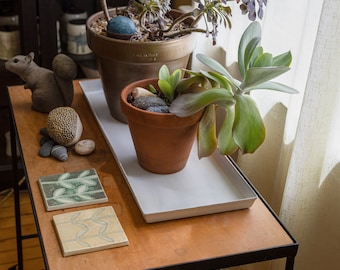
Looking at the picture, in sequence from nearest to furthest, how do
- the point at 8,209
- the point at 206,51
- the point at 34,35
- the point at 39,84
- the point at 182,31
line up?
the point at 182,31 → the point at 39,84 → the point at 206,51 → the point at 34,35 → the point at 8,209

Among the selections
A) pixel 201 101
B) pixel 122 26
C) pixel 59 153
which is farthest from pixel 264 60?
pixel 59 153

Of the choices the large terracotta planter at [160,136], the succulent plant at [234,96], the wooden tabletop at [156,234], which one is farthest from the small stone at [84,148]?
the succulent plant at [234,96]

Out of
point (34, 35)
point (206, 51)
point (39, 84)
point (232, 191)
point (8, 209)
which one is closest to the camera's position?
point (232, 191)

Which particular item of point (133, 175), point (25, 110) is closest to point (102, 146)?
point (133, 175)

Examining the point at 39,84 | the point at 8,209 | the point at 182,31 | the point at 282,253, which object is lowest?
the point at 8,209

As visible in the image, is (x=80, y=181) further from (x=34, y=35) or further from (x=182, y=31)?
(x=34, y=35)

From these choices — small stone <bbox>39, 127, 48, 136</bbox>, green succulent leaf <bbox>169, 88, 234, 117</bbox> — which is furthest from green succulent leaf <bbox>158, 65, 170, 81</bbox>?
small stone <bbox>39, 127, 48, 136</bbox>

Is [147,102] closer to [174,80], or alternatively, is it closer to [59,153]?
[174,80]

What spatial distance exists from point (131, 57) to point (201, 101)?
0.91 ft

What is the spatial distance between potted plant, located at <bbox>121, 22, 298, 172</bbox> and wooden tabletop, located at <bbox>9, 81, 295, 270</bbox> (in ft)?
0.41

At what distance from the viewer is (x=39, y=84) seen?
1.48 meters

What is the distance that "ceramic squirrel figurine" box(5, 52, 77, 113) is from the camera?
147 cm

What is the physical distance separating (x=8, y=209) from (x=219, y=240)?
4.60ft

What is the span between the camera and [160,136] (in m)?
1.21
